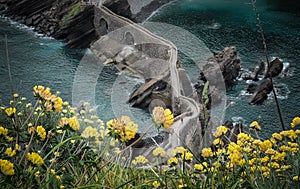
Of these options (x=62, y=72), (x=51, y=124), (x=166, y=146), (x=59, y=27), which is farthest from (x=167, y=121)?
(x=59, y=27)

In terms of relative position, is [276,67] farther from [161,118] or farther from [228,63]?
[161,118]

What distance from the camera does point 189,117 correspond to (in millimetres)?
14859

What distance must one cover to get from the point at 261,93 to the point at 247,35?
365 inches

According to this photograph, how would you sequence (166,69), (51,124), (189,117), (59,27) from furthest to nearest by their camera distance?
(59,27)
(166,69)
(189,117)
(51,124)

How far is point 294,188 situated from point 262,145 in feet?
1.25

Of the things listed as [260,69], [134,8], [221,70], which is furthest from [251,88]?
[134,8]

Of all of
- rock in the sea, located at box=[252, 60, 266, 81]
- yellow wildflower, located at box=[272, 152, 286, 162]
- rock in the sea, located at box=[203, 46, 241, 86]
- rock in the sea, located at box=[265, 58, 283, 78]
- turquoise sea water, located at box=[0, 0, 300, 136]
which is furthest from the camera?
rock in the sea, located at box=[265, 58, 283, 78]

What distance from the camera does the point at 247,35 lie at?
31219mm

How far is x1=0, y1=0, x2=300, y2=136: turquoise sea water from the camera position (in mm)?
22016

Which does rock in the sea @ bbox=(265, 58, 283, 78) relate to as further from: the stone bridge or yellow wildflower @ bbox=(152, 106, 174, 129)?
yellow wildflower @ bbox=(152, 106, 174, 129)

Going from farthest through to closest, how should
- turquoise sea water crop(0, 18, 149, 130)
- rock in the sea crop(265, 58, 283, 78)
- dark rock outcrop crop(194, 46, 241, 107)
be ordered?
rock in the sea crop(265, 58, 283, 78), dark rock outcrop crop(194, 46, 241, 107), turquoise sea water crop(0, 18, 149, 130)

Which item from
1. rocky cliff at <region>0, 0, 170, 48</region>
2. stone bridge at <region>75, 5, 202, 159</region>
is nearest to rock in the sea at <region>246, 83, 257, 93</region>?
stone bridge at <region>75, 5, 202, 159</region>

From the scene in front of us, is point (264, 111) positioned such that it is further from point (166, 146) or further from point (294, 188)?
point (294, 188)

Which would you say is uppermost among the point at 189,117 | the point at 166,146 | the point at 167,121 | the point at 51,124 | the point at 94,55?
the point at 167,121
